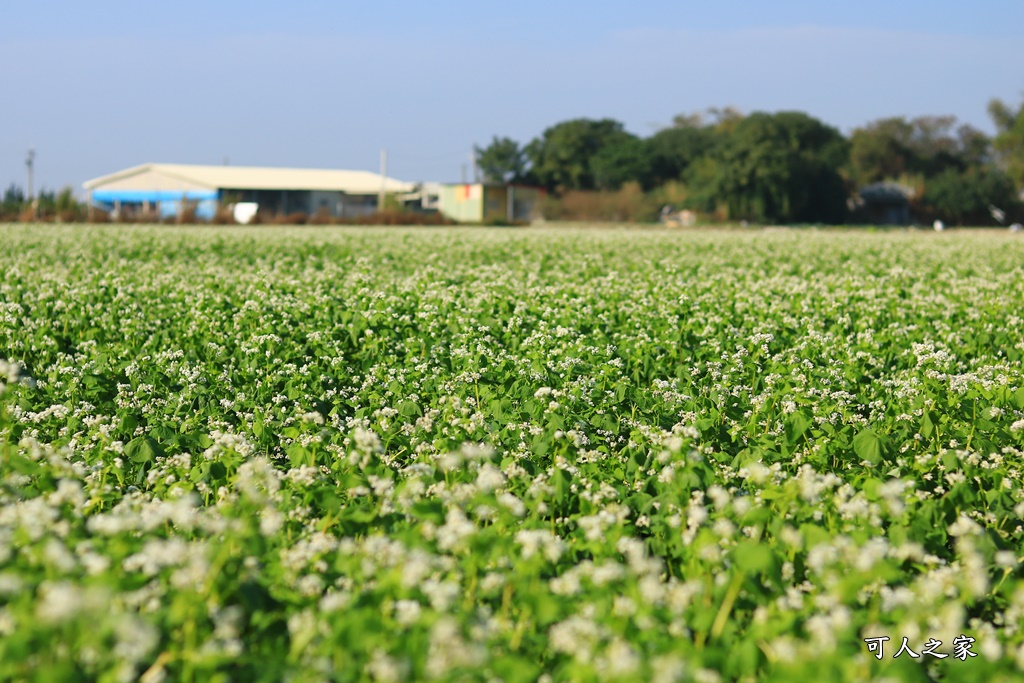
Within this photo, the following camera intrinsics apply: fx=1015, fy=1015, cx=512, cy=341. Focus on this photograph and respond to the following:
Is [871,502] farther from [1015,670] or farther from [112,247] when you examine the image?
[112,247]

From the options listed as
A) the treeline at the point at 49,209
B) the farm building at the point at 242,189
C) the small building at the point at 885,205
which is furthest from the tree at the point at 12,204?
the small building at the point at 885,205

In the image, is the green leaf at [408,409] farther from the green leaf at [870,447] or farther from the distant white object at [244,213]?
the distant white object at [244,213]

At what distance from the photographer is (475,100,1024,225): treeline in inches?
3639

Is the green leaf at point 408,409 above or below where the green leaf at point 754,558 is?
below

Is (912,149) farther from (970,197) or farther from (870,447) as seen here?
(870,447)

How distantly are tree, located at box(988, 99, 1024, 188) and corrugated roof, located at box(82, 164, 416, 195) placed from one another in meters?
62.9

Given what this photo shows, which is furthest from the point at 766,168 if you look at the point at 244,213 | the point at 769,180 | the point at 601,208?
the point at 244,213

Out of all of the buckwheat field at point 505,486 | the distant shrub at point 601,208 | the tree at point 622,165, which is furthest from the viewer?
the tree at point 622,165

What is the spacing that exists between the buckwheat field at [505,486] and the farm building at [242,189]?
80.4m

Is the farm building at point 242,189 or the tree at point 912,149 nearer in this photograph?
the farm building at point 242,189

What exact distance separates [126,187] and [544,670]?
340ft

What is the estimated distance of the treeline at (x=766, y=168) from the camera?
92438mm

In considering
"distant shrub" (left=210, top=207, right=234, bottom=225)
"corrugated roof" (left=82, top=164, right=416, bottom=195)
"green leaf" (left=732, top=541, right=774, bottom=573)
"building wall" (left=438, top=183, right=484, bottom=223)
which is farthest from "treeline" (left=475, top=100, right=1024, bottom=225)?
"green leaf" (left=732, top=541, right=774, bottom=573)

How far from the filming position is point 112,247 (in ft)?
96.8
